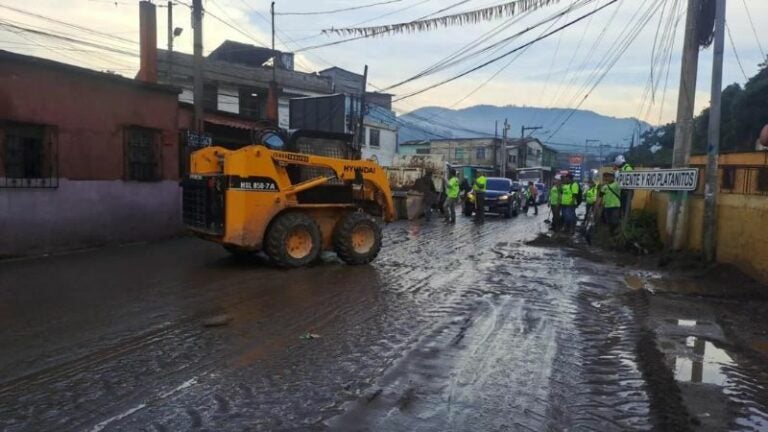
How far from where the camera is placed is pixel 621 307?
7500 mm

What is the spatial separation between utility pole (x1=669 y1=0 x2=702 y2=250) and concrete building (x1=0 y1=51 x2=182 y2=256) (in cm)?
1157

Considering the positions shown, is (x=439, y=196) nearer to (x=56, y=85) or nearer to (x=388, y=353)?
(x=56, y=85)

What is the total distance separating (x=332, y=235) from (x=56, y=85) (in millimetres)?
6441

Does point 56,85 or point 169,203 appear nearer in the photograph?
point 56,85

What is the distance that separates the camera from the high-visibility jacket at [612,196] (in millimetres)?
14156

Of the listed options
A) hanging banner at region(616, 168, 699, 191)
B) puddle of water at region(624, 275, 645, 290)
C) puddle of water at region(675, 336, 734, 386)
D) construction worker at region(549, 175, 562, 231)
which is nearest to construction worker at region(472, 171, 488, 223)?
construction worker at region(549, 175, 562, 231)

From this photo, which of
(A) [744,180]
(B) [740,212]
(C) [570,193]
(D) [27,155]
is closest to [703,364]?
(B) [740,212]

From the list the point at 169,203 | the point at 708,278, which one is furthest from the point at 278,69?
the point at 708,278

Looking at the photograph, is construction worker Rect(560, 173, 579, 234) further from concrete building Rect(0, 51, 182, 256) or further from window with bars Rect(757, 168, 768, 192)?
concrete building Rect(0, 51, 182, 256)

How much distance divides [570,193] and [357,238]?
25.7ft

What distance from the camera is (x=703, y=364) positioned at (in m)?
5.23

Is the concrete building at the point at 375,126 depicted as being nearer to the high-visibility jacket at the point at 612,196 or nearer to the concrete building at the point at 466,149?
the concrete building at the point at 466,149

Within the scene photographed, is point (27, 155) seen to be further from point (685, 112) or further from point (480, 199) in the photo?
point (480, 199)

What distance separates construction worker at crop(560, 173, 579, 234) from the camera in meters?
16.1
